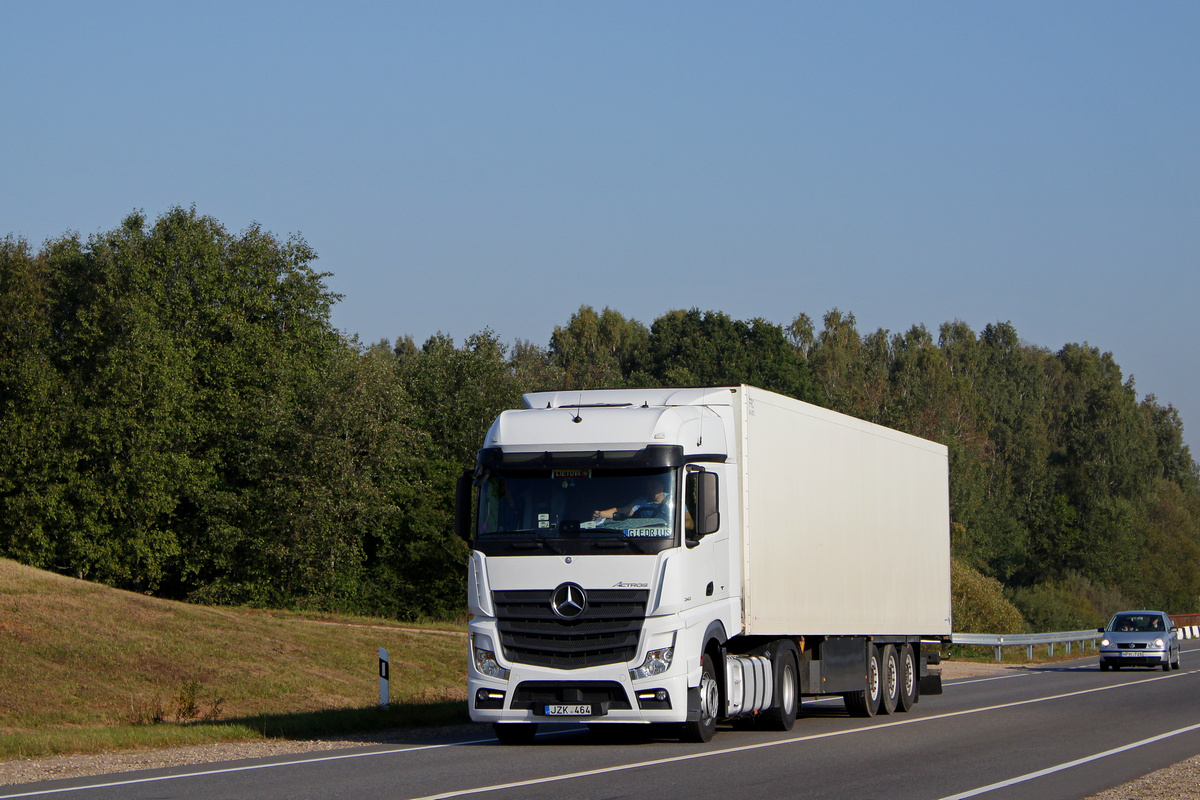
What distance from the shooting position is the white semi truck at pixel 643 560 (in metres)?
13.4

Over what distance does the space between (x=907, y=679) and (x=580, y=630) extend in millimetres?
9108

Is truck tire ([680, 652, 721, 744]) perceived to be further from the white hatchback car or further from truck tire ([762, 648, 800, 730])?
the white hatchback car

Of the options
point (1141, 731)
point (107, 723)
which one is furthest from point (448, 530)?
point (1141, 731)

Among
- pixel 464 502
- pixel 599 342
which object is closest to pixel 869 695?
pixel 464 502

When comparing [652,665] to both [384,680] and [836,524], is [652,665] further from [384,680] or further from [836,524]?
[384,680]

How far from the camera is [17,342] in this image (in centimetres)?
5559

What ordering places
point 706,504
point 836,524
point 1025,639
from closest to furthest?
point 706,504 → point 836,524 → point 1025,639

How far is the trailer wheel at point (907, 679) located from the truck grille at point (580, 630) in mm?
8410

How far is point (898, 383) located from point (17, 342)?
223ft

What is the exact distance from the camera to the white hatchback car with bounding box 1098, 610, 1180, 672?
34750 mm

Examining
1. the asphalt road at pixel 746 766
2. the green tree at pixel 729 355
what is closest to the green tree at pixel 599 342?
the green tree at pixel 729 355

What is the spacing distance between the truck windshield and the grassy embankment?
4.25m

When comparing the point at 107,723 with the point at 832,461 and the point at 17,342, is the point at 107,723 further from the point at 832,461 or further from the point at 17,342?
the point at 17,342

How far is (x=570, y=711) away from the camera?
13312mm
